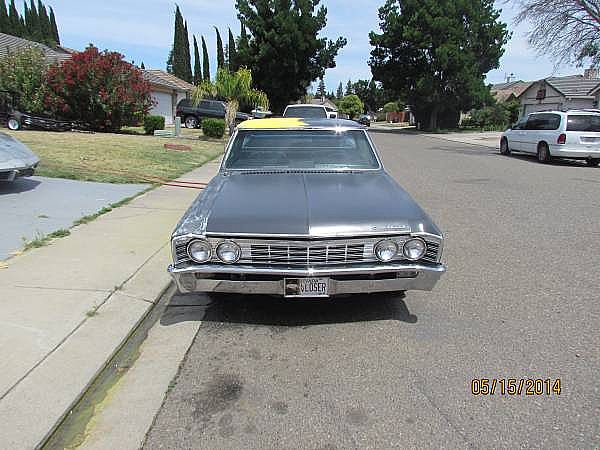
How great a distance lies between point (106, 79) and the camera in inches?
766

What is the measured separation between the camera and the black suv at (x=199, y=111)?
29375mm

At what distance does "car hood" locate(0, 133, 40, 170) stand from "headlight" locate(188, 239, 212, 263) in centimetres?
537

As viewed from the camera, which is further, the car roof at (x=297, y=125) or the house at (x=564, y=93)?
the house at (x=564, y=93)

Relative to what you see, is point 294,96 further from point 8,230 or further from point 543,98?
point 8,230

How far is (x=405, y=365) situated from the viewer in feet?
10.6

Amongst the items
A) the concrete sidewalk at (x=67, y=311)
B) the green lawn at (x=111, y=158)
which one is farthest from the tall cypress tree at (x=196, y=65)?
the concrete sidewalk at (x=67, y=311)

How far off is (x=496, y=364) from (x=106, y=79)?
19924 millimetres

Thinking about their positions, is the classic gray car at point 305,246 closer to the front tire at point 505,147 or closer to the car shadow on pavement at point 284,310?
the car shadow on pavement at point 284,310

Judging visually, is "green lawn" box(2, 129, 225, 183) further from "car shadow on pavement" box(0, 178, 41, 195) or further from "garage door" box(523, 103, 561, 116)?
"garage door" box(523, 103, 561, 116)

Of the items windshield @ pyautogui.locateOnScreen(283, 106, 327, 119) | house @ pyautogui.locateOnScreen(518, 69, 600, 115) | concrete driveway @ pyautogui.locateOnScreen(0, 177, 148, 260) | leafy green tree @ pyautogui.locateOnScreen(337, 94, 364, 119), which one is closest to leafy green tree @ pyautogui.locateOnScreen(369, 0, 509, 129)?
house @ pyautogui.locateOnScreen(518, 69, 600, 115)

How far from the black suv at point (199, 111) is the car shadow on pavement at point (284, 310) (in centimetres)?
Answer: 2552

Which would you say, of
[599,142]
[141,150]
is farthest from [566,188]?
[141,150]

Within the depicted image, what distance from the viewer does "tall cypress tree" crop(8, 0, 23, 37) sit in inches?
2192
